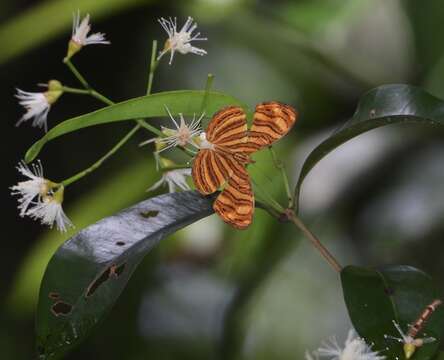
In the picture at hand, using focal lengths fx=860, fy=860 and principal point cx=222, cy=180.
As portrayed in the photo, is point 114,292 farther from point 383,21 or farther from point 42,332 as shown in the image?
point 383,21

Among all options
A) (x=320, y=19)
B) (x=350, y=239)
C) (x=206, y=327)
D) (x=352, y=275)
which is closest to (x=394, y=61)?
(x=350, y=239)

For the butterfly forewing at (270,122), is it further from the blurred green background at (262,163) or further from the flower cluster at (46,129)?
the blurred green background at (262,163)

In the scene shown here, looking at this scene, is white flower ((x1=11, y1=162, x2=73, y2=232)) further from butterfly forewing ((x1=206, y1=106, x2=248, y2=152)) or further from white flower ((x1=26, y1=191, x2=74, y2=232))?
butterfly forewing ((x1=206, y1=106, x2=248, y2=152))

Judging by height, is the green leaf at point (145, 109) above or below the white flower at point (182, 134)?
above

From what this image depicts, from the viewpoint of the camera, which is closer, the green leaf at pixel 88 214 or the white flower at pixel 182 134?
the white flower at pixel 182 134

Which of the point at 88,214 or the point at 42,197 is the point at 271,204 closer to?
the point at 42,197

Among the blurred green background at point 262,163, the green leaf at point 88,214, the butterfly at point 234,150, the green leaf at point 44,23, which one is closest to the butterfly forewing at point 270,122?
the butterfly at point 234,150
